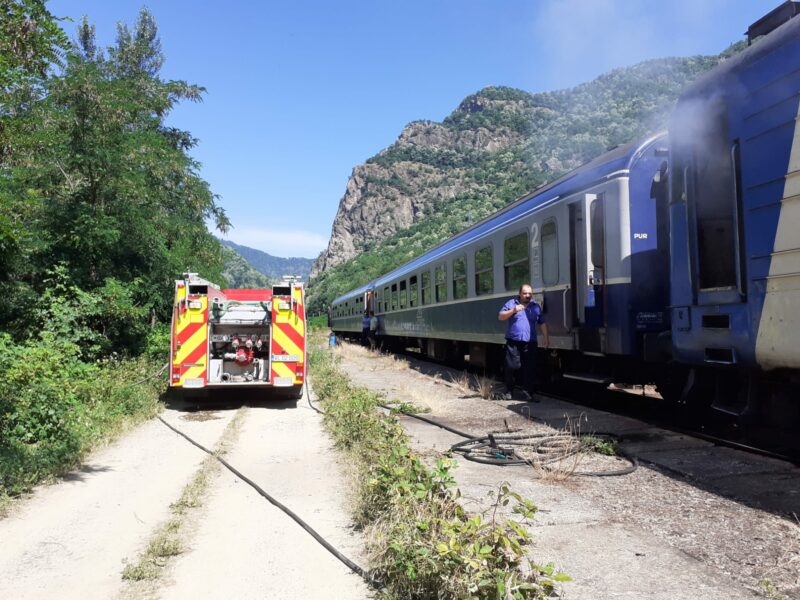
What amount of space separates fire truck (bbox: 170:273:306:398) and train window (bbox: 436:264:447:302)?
5.37 metres

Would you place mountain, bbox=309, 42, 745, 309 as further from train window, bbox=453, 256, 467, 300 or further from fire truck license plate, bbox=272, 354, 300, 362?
fire truck license plate, bbox=272, 354, 300, 362

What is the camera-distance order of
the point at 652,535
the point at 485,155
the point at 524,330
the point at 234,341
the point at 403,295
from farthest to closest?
the point at 485,155 < the point at 403,295 < the point at 234,341 < the point at 524,330 < the point at 652,535

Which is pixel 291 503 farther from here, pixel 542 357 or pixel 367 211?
pixel 367 211

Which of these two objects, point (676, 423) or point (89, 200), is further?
point (89, 200)

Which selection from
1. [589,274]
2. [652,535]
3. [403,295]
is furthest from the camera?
A: [403,295]

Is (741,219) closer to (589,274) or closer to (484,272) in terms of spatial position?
(589,274)

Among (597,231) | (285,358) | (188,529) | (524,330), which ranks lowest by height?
(188,529)

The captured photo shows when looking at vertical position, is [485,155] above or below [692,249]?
above

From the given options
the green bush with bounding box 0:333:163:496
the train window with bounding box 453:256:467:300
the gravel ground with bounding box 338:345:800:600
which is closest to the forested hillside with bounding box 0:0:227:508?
the green bush with bounding box 0:333:163:496

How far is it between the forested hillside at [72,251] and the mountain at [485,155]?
103 feet

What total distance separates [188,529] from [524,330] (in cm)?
570

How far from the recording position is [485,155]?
144 metres

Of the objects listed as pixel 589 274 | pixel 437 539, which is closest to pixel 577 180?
pixel 589 274

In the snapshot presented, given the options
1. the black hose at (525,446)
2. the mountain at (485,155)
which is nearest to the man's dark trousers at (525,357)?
the black hose at (525,446)
